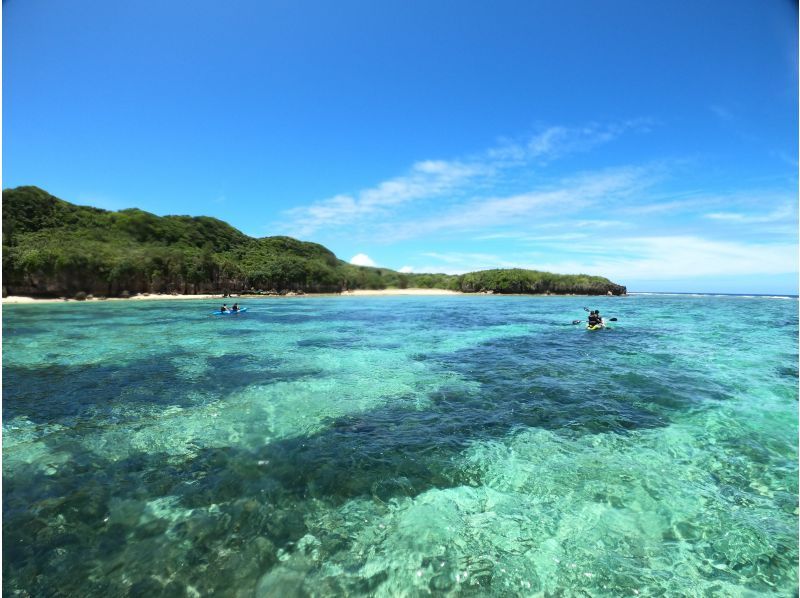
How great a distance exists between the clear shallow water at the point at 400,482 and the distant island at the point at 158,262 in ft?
216

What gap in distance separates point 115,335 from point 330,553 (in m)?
28.6

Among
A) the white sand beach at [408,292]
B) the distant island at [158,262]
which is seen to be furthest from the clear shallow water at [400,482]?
the white sand beach at [408,292]

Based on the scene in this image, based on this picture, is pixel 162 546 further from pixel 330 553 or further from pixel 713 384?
pixel 713 384

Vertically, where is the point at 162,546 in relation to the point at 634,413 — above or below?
below

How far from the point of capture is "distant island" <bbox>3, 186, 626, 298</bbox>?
6969 centimetres

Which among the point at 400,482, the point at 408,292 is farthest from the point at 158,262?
the point at 400,482

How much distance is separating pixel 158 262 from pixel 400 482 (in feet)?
293

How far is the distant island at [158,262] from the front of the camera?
69.7 m

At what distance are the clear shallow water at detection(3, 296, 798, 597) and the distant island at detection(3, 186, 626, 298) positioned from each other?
65778mm

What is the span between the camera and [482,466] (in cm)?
1007

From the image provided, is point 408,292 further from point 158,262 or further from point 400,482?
point 400,482

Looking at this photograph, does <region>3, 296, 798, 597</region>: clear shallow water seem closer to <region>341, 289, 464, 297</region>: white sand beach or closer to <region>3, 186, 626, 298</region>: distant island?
<region>3, 186, 626, 298</region>: distant island

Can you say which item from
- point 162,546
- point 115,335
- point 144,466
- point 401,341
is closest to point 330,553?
point 162,546

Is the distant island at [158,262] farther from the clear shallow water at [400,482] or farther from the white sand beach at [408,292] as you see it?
the clear shallow water at [400,482]
